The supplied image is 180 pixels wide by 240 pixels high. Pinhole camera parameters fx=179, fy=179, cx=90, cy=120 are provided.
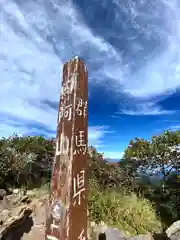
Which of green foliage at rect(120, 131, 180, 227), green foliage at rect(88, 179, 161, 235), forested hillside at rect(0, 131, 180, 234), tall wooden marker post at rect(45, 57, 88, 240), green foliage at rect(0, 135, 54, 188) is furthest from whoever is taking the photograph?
green foliage at rect(0, 135, 54, 188)

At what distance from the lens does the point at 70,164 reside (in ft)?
6.17

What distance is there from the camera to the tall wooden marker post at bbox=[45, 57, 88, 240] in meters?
1.77

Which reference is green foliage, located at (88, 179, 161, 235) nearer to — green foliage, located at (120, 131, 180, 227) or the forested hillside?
the forested hillside

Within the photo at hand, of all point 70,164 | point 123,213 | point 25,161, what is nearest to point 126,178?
point 123,213

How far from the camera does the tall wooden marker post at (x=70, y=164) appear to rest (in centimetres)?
177

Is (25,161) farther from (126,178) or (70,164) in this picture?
(70,164)

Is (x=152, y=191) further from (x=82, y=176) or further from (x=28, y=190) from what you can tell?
(x=82, y=176)

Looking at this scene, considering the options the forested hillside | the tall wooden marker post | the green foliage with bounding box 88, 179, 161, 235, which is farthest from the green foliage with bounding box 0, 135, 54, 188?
the tall wooden marker post

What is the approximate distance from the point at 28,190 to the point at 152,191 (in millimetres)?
3857

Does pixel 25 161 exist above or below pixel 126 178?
above

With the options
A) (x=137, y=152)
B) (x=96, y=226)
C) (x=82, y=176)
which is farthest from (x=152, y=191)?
(x=82, y=176)

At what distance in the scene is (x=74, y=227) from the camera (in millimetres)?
1765

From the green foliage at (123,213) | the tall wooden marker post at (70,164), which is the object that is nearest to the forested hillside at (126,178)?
the green foliage at (123,213)

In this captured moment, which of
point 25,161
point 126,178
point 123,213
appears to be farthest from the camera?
point 25,161
